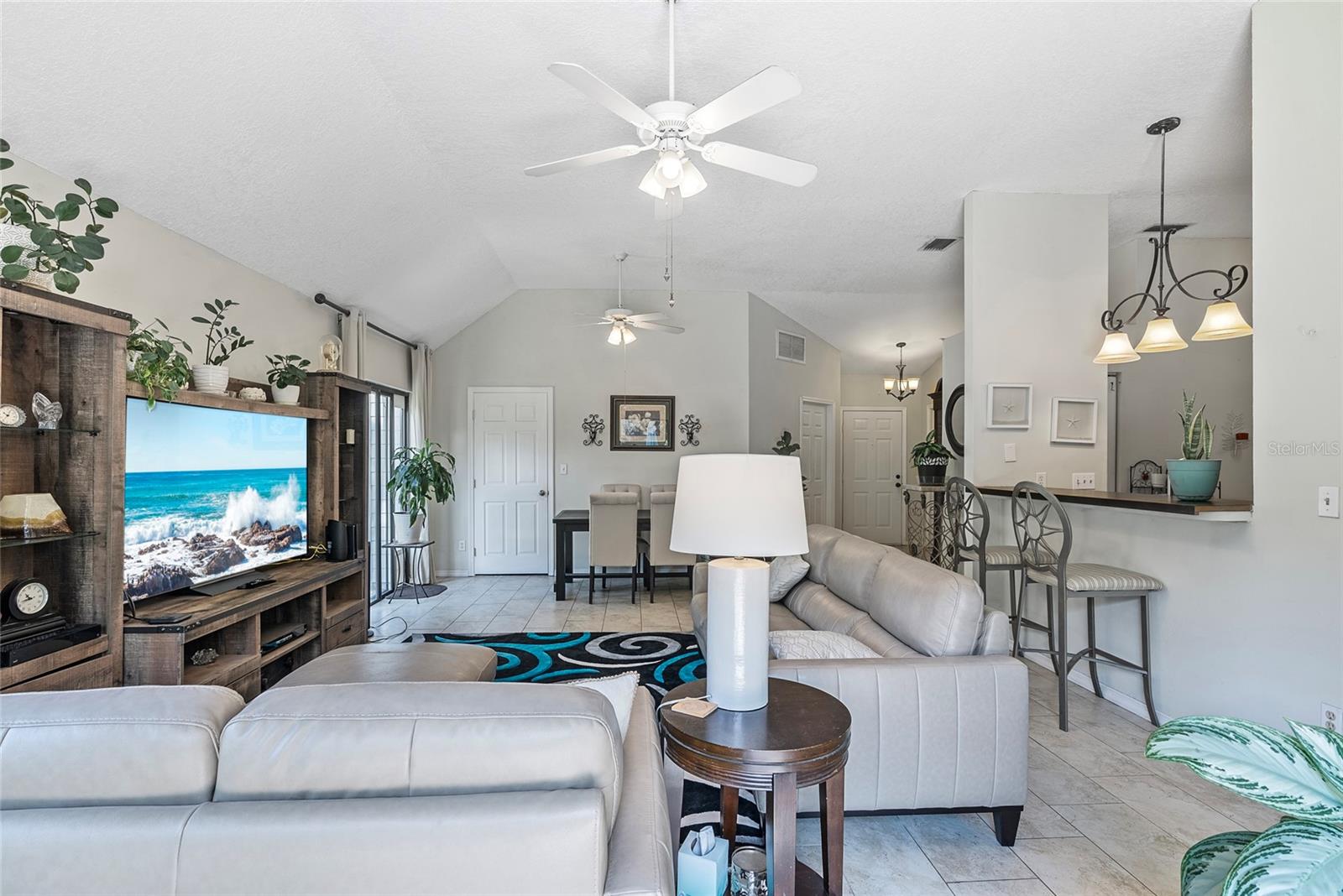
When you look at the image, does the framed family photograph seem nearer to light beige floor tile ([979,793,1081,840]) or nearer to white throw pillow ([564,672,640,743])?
light beige floor tile ([979,793,1081,840])

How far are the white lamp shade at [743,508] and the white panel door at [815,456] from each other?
19.3 ft

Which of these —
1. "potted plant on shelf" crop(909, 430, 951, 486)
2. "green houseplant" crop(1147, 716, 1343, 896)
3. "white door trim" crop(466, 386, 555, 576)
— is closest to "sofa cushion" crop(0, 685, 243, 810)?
"green houseplant" crop(1147, 716, 1343, 896)

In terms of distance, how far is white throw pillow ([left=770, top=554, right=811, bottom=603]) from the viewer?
3600 mm

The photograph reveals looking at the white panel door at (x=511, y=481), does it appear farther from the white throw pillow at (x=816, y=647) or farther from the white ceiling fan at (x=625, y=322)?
the white throw pillow at (x=816, y=647)

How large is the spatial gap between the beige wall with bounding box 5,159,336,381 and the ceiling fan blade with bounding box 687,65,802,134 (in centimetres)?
235

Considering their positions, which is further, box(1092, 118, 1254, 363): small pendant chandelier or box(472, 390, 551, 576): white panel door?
box(472, 390, 551, 576): white panel door

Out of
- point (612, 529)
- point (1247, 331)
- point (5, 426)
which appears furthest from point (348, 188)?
point (1247, 331)

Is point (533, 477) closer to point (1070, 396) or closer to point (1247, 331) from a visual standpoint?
point (1070, 396)

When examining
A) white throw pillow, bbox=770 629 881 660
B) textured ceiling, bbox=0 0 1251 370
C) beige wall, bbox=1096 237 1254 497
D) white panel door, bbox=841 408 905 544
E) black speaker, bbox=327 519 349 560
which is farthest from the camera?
white panel door, bbox=841 408 905 544

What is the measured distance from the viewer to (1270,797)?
37.2 inches

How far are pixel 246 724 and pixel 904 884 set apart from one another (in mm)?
1786

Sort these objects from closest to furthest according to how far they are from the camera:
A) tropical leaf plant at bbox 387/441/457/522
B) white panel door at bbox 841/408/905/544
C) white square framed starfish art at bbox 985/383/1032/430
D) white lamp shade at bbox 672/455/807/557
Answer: white lamp shade at bbox 672/455/807/557 → white square framed starfish art at bbox 985/383/1032/430 → tropical leaf plant at bbox 387/441/457/522 → white panel door at bbox 841/408/905/544

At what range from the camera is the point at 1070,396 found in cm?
413

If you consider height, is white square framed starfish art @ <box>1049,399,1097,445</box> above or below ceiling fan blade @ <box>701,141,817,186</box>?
below
